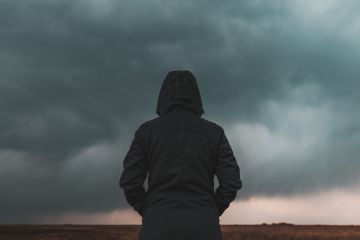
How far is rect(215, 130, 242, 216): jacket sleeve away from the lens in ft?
17.3

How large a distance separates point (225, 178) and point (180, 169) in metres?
0.45

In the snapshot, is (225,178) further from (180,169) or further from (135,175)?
(135,175)

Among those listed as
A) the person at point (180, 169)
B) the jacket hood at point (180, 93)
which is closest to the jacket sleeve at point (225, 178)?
the person at point (180, 169)

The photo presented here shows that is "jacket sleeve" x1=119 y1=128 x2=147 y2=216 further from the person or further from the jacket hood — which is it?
the jacket hood

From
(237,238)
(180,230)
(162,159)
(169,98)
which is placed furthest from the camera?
(237,238)

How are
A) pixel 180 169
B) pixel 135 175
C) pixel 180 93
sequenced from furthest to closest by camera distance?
pixel 180 93, pixel 135 175, pixel 180 169

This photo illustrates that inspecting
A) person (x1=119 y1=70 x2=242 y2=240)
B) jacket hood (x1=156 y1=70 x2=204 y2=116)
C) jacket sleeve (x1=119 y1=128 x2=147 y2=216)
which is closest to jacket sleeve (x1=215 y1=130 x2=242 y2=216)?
person (x1=119 y1=70 x2=242 y2=240)

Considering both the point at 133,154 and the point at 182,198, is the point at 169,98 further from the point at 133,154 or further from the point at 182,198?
the point at 182,198

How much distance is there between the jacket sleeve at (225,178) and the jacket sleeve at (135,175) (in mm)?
598

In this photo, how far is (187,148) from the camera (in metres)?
5.16

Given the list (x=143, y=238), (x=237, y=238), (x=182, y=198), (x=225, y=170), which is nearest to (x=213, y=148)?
(x=225, y=170)

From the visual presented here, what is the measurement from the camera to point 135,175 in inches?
206

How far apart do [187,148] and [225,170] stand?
38 cm

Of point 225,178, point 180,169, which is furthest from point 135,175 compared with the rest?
point 225,178
